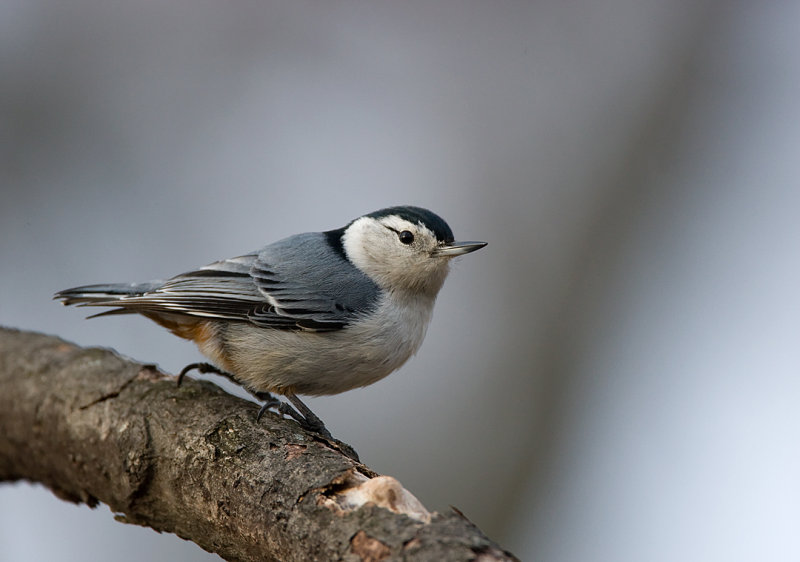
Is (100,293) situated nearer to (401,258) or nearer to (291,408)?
(291,408)

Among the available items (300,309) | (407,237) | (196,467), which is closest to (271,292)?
(300,309)

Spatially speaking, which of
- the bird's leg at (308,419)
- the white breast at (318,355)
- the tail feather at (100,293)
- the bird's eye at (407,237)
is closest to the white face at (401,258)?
the bird's eye at (407,237)

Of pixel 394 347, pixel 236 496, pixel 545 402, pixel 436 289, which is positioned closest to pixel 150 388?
pixel 236 496

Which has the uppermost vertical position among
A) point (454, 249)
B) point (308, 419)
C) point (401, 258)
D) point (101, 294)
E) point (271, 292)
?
point (454, 249)

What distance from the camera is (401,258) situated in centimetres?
263

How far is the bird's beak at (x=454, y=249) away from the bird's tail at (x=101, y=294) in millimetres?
971

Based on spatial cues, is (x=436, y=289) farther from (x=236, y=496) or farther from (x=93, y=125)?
(x=93, y=125)

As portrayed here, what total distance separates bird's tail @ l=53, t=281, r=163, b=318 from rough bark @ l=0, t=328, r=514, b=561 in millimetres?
165

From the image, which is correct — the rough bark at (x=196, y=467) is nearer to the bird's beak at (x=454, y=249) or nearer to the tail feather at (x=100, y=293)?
the tail feather at (x=100, y=293)

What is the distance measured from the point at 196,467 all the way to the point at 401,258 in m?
1.14

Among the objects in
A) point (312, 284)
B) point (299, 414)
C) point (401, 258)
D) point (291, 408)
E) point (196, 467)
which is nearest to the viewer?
point (196, 467)

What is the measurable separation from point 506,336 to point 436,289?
127 cm

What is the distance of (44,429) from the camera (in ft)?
6.66

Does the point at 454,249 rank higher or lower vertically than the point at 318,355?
higher
